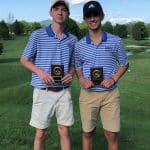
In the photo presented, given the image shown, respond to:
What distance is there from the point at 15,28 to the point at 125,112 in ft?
280

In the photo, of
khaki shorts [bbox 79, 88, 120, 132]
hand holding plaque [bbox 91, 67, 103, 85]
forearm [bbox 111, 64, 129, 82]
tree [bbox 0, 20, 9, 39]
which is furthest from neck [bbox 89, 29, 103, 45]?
tree [bbox 0, 20, 9, 39]

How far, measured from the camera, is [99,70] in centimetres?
597

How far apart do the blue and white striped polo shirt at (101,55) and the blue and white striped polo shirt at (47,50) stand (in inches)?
6.1

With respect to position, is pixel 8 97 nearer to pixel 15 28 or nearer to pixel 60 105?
pixel 60 105

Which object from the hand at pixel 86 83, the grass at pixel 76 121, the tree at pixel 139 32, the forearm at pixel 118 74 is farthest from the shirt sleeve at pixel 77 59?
Result: the tree at pixel 139 32

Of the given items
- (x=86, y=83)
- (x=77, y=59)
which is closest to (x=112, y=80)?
(x=86, y=83)

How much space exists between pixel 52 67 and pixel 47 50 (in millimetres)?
229

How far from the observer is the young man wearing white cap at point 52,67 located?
19.7 ft

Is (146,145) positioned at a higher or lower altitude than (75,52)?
lower

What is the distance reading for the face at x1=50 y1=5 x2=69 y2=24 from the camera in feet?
19.8

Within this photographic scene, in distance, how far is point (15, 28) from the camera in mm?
96688

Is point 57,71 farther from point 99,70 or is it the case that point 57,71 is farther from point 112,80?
point 112,80

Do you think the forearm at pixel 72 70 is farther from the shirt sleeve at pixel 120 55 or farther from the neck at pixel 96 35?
the shirt sleeve at pixel 120 55

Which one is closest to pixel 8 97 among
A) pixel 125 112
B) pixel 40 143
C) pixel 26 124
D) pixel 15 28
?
pixel 125 112
